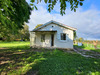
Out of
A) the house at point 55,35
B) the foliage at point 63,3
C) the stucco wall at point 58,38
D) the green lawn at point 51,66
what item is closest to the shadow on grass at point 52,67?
the green lawn at point 51,66

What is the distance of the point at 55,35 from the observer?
11.0 metres

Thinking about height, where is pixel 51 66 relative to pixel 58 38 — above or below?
below

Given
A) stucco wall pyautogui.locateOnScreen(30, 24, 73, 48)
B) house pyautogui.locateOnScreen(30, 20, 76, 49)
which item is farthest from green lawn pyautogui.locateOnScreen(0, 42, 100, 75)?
house pyautogui.locateOnScreen(30, 20, 76, 49)

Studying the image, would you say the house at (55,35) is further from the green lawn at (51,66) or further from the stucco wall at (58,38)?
the green lawn at (51,66)

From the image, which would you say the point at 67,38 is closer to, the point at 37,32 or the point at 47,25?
the point at 47,25

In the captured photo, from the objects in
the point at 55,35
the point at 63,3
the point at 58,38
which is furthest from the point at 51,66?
the point at 55,35

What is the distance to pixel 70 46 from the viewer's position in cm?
1039

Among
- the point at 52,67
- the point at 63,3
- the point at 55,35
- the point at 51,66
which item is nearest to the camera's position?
the point at 63,3

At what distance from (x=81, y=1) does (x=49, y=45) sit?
385 inches

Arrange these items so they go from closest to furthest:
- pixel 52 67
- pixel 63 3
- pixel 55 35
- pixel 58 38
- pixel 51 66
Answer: pixel 63 3 → pixel 52 67 → pixel 51 66 → pixel 58 38 → pixel 55 35

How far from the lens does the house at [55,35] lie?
10477mm

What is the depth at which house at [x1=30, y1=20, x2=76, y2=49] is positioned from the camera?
10.5m

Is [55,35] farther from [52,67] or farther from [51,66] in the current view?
[52,67]

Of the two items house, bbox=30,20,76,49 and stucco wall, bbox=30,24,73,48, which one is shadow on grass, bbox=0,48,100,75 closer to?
stucco wall, bbox=30,24,73,48
